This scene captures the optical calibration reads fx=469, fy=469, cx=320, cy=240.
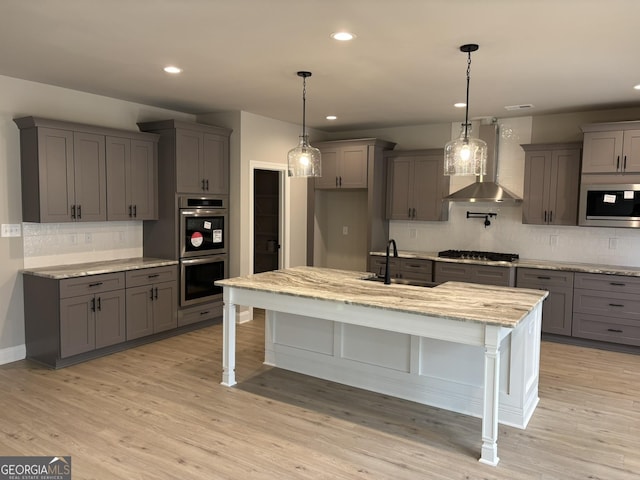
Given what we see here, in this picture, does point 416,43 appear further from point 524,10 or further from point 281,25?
point 281,25

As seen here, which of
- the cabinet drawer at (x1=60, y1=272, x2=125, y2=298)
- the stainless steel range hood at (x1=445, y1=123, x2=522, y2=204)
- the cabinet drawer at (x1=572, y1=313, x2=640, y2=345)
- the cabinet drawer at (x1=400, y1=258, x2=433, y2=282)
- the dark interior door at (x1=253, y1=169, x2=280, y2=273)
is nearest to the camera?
the cabinet drawer at (x1=60, y1=272, x2=125, y2=298)

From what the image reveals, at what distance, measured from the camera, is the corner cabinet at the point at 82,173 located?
4238mm

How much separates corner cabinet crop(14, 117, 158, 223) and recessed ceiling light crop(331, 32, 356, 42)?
2.77 m

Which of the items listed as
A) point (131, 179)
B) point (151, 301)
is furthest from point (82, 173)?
point (151, 301)

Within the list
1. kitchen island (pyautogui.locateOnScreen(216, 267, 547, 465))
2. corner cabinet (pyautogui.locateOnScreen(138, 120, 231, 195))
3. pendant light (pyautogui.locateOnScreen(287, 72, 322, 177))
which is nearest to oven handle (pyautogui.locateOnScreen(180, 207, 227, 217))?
corner cabinet (pyautogui.locateOnScreen(138, 120, 231, 195))

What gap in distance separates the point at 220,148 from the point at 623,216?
454 cm

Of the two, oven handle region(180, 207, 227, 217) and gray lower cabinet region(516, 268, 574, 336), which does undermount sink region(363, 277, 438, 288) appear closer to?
gray lower cabinet region(516, 268, 574, 336)

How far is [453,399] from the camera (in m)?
3.44

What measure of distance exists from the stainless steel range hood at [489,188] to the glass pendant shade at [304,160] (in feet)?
8.03

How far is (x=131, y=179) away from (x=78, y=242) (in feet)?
2.76

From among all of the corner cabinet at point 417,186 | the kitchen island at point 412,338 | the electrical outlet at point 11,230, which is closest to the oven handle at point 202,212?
the electrical outlet at point 11,230

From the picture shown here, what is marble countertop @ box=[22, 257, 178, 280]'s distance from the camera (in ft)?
13.8

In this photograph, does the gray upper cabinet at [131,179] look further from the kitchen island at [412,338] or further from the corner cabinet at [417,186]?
the corner cabinet at [417,186]

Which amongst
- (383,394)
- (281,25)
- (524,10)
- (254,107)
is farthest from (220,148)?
(524,10)
